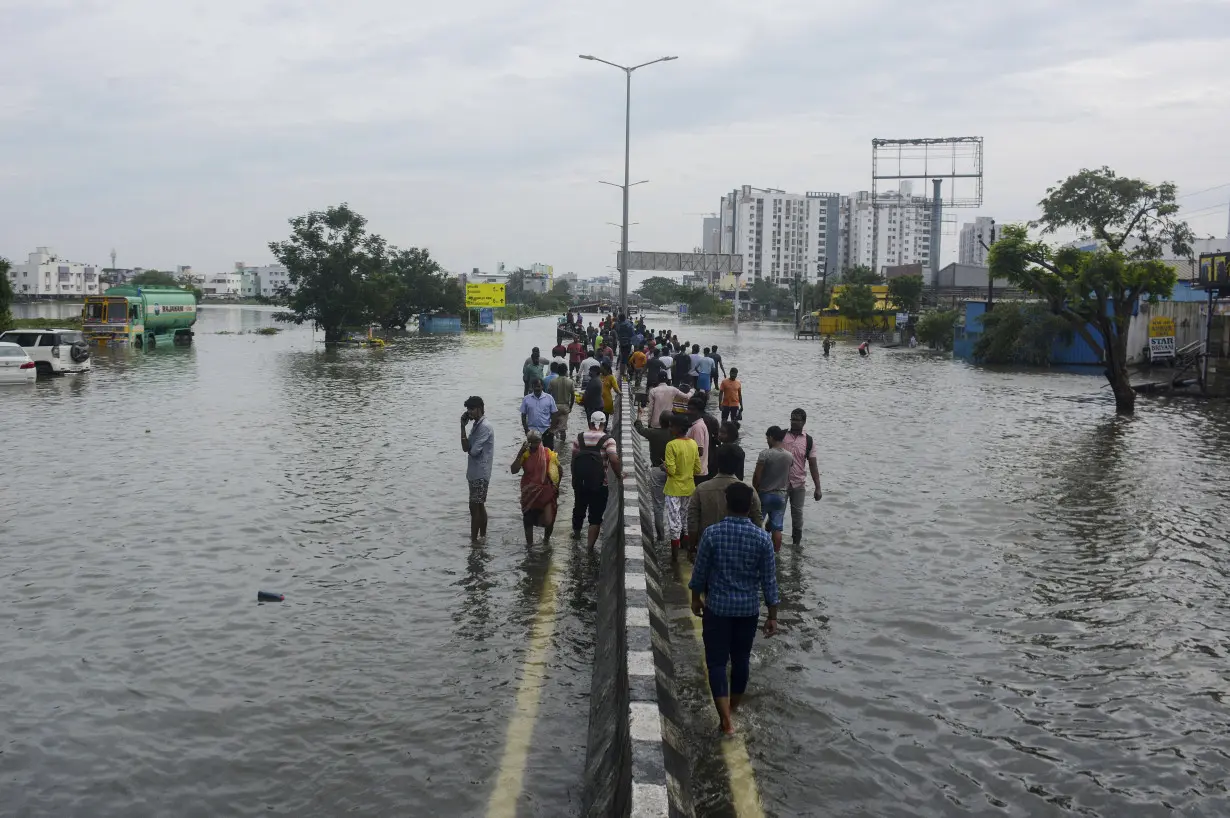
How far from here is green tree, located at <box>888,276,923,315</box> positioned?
258 feet

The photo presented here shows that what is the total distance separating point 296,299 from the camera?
2324 inches

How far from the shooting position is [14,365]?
96.6 ft

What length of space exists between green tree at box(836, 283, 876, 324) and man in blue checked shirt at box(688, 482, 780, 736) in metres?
75.3

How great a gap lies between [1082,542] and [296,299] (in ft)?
173

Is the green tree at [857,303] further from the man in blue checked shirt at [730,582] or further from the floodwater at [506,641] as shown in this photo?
the man in blue checked shirt at [730,582]

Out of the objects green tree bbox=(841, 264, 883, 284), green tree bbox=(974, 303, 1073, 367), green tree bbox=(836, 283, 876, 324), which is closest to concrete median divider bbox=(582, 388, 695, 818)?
green tree bbox=(974, 303, 1073, 367)

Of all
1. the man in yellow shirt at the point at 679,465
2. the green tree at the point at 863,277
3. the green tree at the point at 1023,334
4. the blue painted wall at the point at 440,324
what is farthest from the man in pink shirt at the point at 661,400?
the green tree at the point at 863,277

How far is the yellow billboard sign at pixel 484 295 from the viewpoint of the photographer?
8694 centimetres

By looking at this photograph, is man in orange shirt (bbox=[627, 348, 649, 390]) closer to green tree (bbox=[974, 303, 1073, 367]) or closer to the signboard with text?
the signboard with text

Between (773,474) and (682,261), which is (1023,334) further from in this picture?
(682,261)

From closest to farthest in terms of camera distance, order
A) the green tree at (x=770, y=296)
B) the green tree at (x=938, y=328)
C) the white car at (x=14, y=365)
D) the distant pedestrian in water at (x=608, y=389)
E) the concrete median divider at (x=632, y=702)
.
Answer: the concrete median divider at (x=632, y=702) → the distant pedestrian in water at (x=608, y=389) → the white car at (x=14, y=365) → the green tree at (x=938, y=328) → the green tree at (x=770, y=296)

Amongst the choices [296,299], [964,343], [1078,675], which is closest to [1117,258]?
[1078,675]

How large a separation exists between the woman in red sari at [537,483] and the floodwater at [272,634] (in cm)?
39

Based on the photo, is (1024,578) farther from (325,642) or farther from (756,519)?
(325,642)
